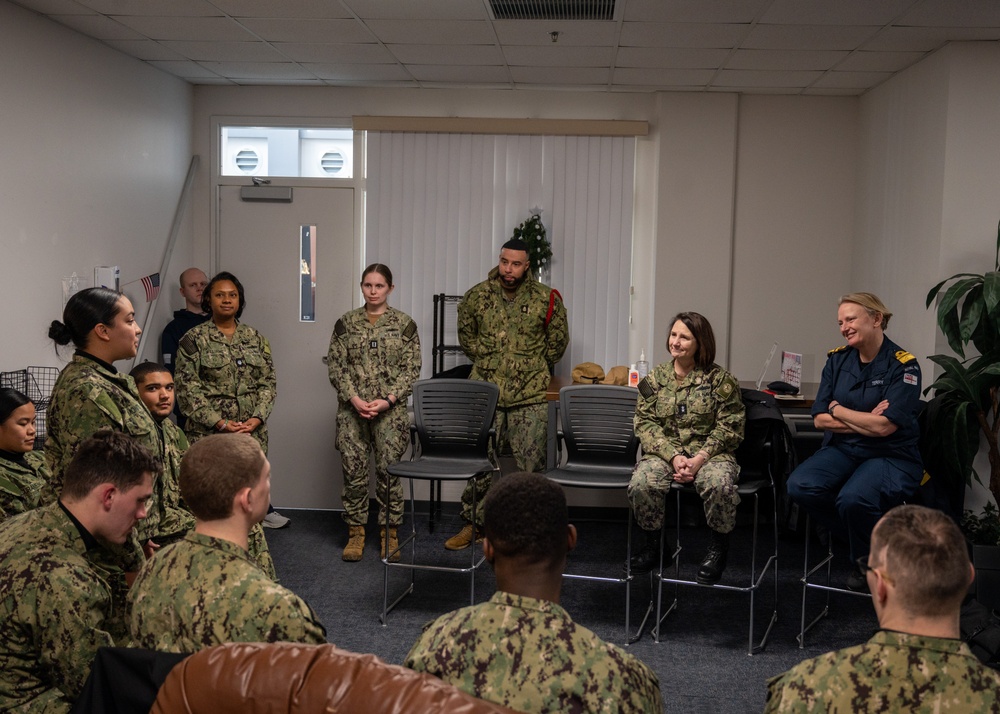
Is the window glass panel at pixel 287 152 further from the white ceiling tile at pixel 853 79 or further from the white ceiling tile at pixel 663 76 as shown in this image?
the white ceiling tile at pixel 853 79

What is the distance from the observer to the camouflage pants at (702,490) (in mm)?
4035

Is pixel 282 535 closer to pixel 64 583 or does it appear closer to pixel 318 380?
pixel 318 380

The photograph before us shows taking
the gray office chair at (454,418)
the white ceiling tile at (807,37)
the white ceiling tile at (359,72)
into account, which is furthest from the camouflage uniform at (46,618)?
the white ceiling tile at (359,72)

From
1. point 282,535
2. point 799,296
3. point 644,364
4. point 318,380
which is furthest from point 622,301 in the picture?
point 282,535

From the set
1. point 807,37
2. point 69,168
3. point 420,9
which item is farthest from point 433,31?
point 69,168

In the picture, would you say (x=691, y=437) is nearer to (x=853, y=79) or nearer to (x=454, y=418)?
(x=454, y=418)

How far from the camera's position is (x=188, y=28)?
15.8 ft

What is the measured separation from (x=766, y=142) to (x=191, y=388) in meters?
4.04

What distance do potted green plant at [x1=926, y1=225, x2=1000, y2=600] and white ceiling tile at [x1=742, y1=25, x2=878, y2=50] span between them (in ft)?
4.00

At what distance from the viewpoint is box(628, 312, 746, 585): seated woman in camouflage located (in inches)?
161

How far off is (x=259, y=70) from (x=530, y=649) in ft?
16.6

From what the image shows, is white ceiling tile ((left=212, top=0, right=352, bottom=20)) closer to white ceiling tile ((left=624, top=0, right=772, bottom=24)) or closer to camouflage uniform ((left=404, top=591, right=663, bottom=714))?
white ceiling tile ((left=624, top=0, right=772, bottom=24))

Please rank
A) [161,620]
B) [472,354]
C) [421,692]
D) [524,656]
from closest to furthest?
[421,692]
[524,656]
[161,620]
[472,354]

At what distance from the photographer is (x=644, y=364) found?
567 cm
